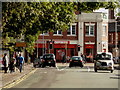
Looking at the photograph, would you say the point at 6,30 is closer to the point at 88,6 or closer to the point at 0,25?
the point at 0,25

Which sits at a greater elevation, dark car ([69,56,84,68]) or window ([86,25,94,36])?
window ([86,25,94,36])

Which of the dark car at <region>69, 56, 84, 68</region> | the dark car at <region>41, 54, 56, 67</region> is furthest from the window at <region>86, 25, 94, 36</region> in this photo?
the dark car at <region>69, 56, 84, 68</region>

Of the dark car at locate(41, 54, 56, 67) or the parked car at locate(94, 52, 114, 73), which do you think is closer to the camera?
the parked car at locate(94, 52, 114, 73)

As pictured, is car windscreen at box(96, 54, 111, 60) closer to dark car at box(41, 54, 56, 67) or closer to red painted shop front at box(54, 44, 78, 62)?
dark car at box(41, 54, 56, 67)

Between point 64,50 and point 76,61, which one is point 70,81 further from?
point 64,50

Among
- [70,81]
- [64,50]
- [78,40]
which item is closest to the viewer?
[70,81]

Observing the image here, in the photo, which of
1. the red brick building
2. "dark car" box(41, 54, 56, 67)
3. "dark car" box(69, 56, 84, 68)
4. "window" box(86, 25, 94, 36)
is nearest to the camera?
"dark car" box(69, 56, 84, 68)

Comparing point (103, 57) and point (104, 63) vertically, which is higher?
point (103, 57)

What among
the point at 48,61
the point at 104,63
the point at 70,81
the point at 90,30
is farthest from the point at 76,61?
the point at 90,30

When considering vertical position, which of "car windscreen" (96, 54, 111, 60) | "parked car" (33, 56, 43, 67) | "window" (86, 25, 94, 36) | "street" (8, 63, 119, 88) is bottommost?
"parked car" (33, 56, 43, 67)

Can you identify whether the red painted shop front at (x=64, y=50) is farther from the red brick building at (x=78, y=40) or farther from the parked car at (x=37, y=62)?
the parked car at (x=37, y=62)

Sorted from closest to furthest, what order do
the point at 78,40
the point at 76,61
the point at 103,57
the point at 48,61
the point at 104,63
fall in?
1. the point at 104,63
2. the point at 103,57
3. the point at 76,61
4. the point at 48,61
5. the point at 78,40

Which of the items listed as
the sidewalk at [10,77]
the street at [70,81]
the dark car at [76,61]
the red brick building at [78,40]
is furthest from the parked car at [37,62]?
the red brick building at [78,40]

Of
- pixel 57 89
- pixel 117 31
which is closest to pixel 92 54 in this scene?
pixel 117 31
